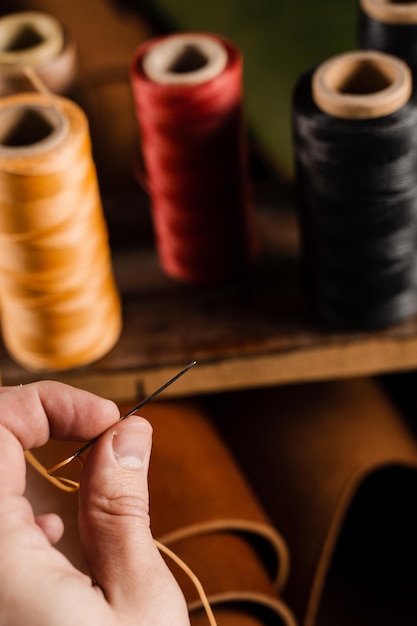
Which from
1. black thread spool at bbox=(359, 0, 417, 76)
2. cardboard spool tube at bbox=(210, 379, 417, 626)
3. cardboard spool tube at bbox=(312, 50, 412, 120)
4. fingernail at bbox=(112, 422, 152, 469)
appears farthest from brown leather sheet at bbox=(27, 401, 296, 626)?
black thread spool at bbox=(359, 0, 417, 76)

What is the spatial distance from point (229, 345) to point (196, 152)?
7.7 inches

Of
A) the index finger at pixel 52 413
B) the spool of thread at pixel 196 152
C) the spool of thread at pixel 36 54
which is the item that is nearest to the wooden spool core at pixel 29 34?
the spool of thread at pixel 36 54

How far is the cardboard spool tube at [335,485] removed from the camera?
93 cm

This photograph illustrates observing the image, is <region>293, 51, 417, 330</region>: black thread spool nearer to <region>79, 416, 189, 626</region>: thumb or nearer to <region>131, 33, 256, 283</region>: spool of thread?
<region>131, 33, 256, 283</region>: spool of thread

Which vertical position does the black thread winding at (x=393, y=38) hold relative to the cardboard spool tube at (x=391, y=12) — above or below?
below

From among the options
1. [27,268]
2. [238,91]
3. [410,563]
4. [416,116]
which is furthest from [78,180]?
[410,563]

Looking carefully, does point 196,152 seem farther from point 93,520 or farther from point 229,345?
point 93,520

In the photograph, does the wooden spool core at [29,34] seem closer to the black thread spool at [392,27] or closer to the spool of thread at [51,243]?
the spool of thread at [51,243]

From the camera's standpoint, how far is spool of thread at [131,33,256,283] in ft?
2.85

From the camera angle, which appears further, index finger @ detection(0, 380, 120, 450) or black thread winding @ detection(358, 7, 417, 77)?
black thread winding @ detection(358, 7, 417, 77)

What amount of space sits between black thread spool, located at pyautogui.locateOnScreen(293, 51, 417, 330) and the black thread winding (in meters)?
0.09

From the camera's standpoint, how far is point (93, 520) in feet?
1.57

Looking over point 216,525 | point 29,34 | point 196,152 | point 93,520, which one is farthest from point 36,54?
point 93,520

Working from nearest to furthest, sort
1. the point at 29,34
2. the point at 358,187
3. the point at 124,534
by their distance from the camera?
the point at 124,534, the point at 358,187, the point at 29,34
